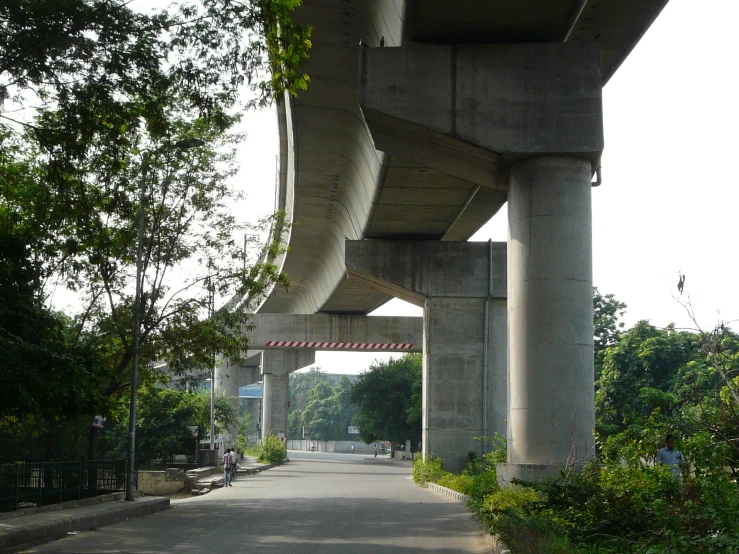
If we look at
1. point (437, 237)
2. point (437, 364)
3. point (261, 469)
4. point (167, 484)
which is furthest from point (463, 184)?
point (261, 469)

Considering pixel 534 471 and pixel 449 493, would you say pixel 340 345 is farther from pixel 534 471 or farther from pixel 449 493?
pixel 534 471

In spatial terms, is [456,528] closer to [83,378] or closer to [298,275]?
[83,378]

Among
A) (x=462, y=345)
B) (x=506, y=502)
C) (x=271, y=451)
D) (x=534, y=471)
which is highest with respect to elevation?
(x=462, y=345)

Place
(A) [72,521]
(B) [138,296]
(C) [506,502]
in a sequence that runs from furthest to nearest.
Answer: (B) [138,296] < (A) [72,521] < (C) [506,502]

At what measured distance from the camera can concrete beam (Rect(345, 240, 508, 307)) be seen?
30250 millimetres

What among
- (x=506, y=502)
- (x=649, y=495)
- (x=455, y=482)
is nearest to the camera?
(x=649, y=495)

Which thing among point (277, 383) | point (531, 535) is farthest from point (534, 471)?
point (277, 383)

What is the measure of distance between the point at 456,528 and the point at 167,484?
16286mm

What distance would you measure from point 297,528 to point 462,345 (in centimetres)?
1548

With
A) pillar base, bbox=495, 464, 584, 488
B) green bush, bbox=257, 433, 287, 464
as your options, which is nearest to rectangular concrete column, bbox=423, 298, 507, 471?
pillar base, bbox=495, 464, 584, 488

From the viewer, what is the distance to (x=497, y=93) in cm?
1647

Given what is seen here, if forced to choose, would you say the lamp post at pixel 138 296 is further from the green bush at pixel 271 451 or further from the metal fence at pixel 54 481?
the green bush at pixel 271 451

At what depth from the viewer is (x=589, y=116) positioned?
16.5 meters

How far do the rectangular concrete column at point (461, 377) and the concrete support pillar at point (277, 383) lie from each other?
1348 inches
